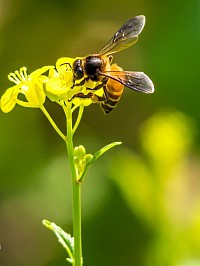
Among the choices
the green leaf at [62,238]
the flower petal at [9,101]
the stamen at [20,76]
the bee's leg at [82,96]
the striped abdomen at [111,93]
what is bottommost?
the green leaf at [62,238]

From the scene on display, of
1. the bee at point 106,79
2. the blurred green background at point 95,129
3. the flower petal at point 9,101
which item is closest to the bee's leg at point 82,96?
the bee at point 106,79

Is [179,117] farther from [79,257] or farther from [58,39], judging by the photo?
[79,257]

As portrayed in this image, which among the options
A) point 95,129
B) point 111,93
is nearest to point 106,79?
point 111,93

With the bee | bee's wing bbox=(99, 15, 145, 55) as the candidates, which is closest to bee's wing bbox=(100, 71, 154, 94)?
the bee

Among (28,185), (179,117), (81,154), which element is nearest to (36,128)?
(28,185)

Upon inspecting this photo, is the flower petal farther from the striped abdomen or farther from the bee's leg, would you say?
the striped abdomen

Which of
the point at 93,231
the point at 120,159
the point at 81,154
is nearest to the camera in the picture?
the point at 81,154

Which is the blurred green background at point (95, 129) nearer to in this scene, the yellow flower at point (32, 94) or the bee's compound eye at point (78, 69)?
the bee's compound eye at point (78, 69)
